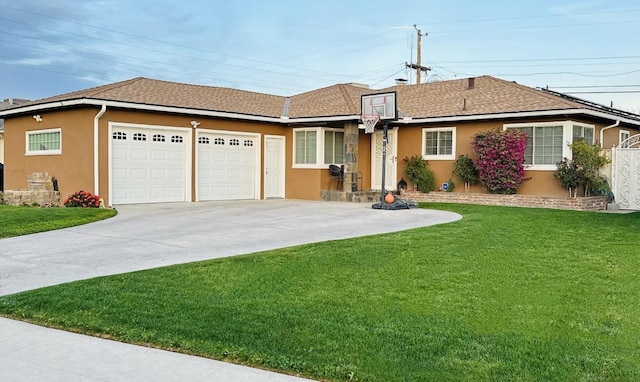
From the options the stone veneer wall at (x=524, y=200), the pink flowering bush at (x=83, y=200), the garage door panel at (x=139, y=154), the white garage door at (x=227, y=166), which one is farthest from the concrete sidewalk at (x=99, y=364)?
the stone veneer wall at (x=524, y=200)

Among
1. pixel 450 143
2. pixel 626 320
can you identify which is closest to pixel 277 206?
pixel 450 143

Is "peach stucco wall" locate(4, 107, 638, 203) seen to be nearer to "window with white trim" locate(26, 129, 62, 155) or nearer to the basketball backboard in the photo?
"window with white trim" locate(26, 129, 62, 155)

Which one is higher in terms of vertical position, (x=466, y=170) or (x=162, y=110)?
(x=162, y=110)

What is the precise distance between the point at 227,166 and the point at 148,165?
9.41 feet

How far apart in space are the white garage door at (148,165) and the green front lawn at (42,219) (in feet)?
8.02

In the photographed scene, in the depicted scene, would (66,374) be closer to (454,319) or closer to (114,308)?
(114,308)

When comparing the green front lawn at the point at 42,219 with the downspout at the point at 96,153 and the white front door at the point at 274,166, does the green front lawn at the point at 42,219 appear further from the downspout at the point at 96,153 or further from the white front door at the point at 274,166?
the white front door at the point at 274,166

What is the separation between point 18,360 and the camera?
4387mm

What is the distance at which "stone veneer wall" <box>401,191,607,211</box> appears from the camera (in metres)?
16.2

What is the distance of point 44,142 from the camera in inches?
702

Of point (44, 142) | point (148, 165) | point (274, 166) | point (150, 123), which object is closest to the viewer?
point (150, 123)

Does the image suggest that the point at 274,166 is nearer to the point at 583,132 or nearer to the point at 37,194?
the point at 37,194

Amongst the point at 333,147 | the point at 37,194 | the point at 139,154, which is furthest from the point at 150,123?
the point at 333,147

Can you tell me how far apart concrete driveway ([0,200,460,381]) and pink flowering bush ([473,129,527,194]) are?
3239mm
